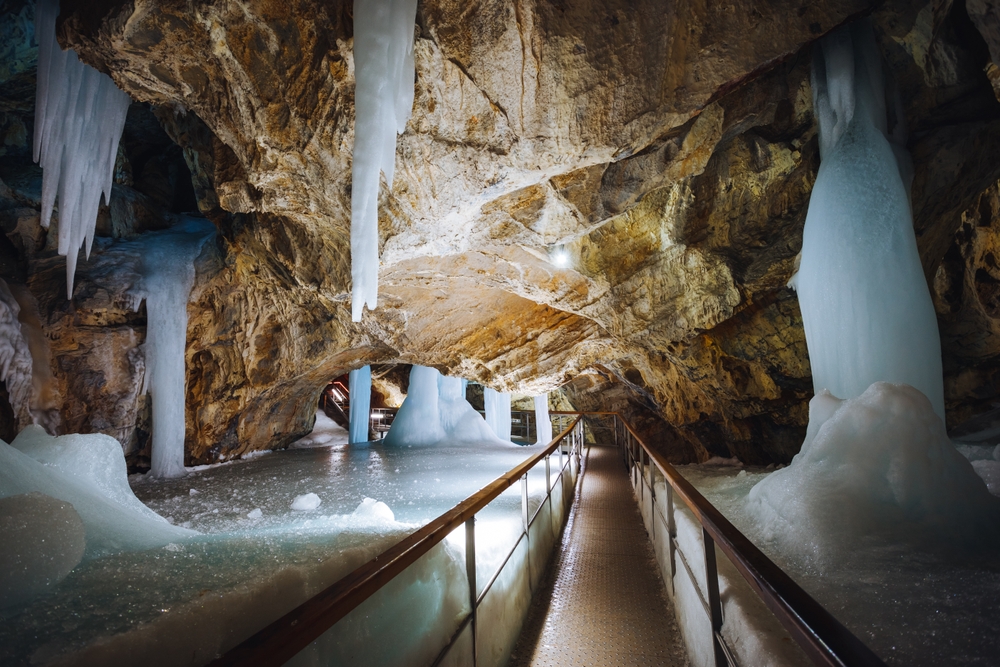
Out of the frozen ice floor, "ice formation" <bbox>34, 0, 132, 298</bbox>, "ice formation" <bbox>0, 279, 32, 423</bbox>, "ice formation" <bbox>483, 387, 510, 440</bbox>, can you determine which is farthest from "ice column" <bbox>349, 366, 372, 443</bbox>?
the frozen ice floor

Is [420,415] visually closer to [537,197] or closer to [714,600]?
[537,197]

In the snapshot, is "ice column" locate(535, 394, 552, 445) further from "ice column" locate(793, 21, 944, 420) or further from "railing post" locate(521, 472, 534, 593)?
"railing post" locate(521, 472, 534, 593)

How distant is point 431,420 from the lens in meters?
12.1

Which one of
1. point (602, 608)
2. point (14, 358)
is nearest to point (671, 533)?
point (602, 608)

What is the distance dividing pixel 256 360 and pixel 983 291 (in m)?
12.0

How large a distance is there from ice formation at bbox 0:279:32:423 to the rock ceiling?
18.1 inches

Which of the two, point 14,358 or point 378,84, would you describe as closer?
point 378,84

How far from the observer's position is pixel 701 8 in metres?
3.27

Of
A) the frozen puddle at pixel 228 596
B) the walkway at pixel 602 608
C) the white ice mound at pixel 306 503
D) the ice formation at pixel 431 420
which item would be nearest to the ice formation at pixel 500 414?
the ice formation at pixel 431 420

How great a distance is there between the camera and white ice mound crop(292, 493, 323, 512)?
4512 mm

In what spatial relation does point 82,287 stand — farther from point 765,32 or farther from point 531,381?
point 765,32

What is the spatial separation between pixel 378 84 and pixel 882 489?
13.2 feet

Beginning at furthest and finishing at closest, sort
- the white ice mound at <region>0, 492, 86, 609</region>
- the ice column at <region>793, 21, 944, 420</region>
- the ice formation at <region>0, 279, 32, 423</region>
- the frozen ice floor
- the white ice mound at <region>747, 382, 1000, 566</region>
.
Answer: the ice formation at <region>0, 279, 32, 423</region> < the ice column at <region>793, 21, 944, 420</region> < the white ice mound at <region>747, 382, 1000, 566</region> < the white ice mound at <region>0, 492, 86, 609</region> < the frozen ice floor

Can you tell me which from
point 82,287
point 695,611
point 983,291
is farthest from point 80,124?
point 983,291
